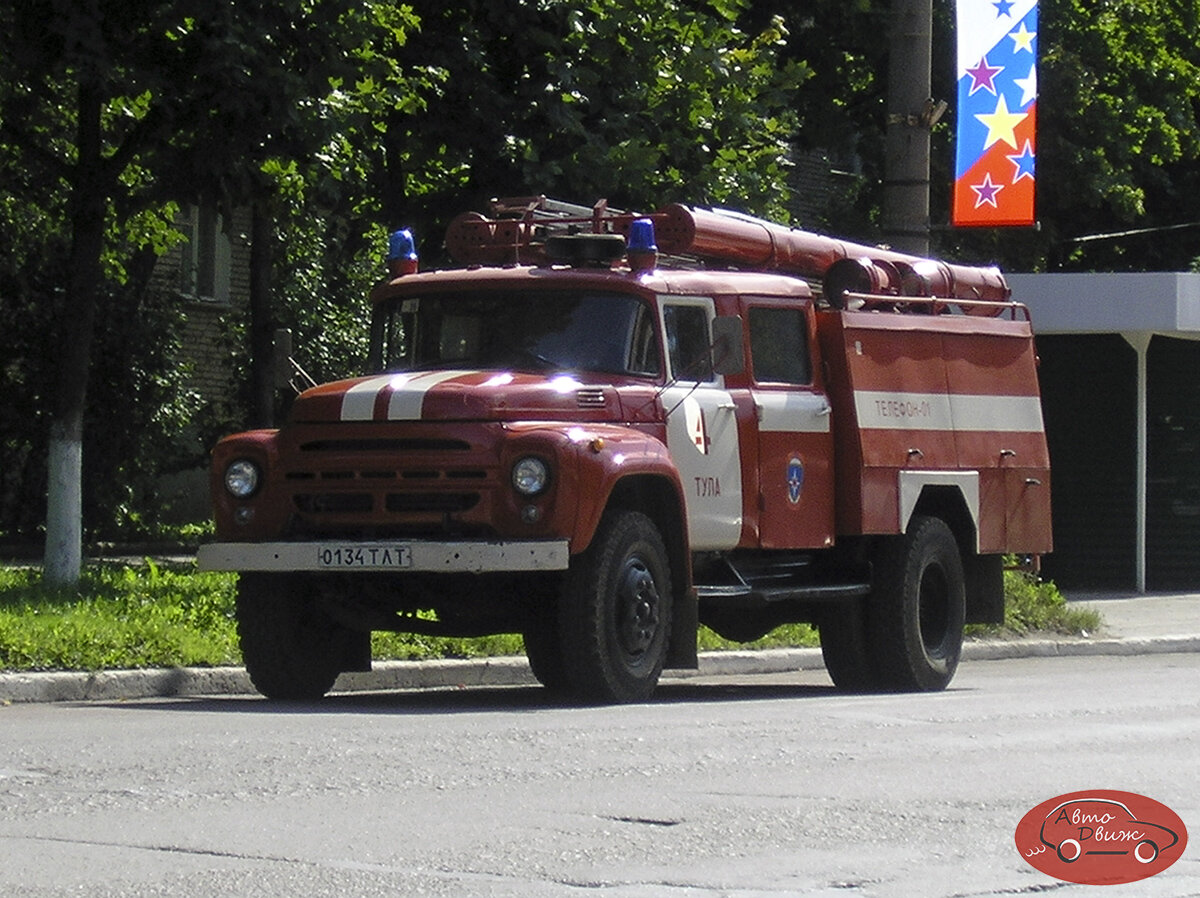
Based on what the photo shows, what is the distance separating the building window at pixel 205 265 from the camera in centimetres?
3309

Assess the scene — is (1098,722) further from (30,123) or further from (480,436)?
(30,123)

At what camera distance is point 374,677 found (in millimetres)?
14297

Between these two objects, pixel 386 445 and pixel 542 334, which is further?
pixel 542 334

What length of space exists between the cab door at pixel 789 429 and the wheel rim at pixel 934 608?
1.10m

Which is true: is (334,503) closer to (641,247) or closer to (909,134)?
(641,247)

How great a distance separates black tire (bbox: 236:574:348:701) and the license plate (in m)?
0.72

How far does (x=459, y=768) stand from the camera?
29.1ft

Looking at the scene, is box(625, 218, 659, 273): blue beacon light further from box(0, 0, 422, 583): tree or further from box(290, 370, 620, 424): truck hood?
box(0, 0, 422, 583): tree

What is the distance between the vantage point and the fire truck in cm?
1182

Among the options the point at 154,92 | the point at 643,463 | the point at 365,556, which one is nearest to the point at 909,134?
the point at 154,92

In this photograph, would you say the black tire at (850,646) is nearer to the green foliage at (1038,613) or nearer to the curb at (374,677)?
the curb at (374,677)

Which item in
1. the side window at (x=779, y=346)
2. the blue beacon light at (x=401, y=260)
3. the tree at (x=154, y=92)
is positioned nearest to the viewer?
the side window at (x=779, y=346)

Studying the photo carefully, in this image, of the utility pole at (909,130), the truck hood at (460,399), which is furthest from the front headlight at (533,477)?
the utility pole at (909,130)

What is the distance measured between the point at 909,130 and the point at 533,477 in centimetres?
842
